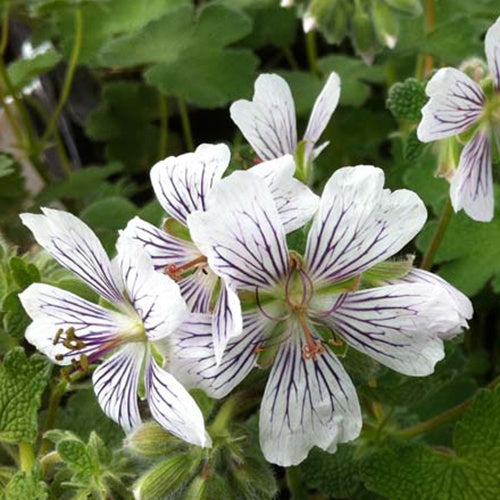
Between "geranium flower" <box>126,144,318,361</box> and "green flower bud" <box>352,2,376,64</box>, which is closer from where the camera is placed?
"geranium flower" <box>126,144,318,361</box>

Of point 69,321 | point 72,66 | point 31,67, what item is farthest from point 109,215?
point 69,321

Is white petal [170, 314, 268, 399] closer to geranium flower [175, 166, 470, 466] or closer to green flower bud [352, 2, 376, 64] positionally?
geranium flower [175, 166, 470, 466]

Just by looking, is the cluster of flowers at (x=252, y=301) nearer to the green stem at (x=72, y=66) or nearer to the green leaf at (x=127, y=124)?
the green stem at (x=72, y=66)

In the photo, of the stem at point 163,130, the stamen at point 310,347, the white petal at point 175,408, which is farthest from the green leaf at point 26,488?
the stem at point 163,130

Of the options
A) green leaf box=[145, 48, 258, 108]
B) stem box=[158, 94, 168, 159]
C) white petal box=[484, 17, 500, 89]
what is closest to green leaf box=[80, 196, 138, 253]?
green leaf box=[145, 48, 258, 108]

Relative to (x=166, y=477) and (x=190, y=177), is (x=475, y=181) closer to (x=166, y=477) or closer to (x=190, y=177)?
(x=190, y=177)

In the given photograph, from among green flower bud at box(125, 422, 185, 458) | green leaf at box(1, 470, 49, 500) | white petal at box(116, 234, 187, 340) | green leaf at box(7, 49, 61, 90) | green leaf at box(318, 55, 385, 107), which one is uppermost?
white petal at box(116, 234, 187, 340)
